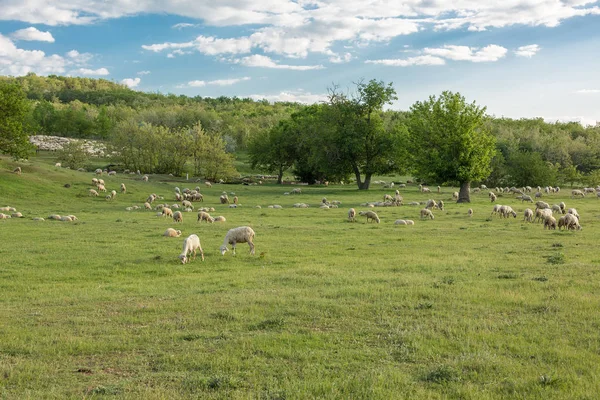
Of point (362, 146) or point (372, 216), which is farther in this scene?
point (362, 146)

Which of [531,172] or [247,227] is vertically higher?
[531,172]

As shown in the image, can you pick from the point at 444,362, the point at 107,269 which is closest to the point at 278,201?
the point at 107,269

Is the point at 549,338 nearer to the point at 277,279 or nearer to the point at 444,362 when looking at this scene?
the point at 444,362

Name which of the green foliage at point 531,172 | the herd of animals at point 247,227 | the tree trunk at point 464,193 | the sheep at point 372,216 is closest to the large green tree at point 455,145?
the tree trunk at point 464,193

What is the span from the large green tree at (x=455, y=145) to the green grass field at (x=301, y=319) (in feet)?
85.3

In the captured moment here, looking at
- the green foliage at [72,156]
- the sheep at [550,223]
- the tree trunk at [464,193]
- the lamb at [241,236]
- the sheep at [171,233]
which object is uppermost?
the green foliage at [72,156]

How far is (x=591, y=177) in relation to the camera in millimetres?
69062

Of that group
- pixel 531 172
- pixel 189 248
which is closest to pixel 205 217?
pixel 189 248

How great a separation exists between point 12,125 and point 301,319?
44.4 metres

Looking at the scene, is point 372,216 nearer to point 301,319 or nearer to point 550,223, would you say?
point 550,223

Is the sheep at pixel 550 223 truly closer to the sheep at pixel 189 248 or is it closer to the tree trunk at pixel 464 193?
the tree trunk at pixel 464 193

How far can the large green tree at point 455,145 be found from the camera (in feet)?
159

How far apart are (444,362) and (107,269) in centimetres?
1272

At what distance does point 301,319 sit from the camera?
10375mm
